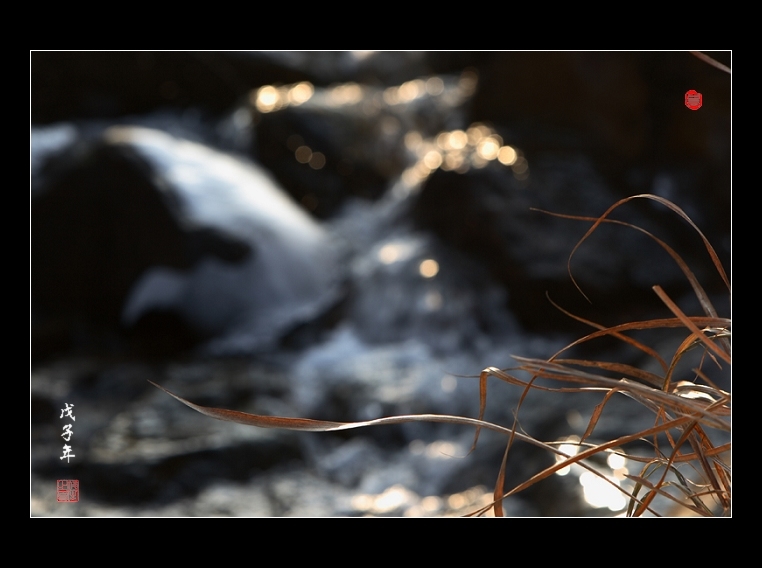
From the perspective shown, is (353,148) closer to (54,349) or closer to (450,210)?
(450,210)

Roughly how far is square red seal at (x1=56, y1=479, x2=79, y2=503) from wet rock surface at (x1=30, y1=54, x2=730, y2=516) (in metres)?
0.05

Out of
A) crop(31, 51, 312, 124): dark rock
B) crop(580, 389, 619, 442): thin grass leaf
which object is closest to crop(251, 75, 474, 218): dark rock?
crop(31, 51, 312, 124): dark rock

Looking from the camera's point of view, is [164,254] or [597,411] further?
[164,254]

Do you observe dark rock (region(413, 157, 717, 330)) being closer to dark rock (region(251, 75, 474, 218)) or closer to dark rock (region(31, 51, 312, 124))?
dark rock (region(251, 75, 474, 218))

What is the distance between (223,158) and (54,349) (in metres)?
2.19

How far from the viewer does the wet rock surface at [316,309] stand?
2.82m

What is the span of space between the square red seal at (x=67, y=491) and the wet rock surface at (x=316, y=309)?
0.15 ft

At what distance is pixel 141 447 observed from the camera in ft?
9.59

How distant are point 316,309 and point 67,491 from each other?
1988 millimetres

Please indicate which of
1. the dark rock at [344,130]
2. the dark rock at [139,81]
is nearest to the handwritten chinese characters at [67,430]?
the dark rock at [344,130]

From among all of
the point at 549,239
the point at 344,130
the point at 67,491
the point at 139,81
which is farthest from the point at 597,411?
the point at 139,81

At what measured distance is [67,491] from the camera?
253cm

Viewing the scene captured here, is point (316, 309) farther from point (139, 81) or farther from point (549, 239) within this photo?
point (139, 81)
